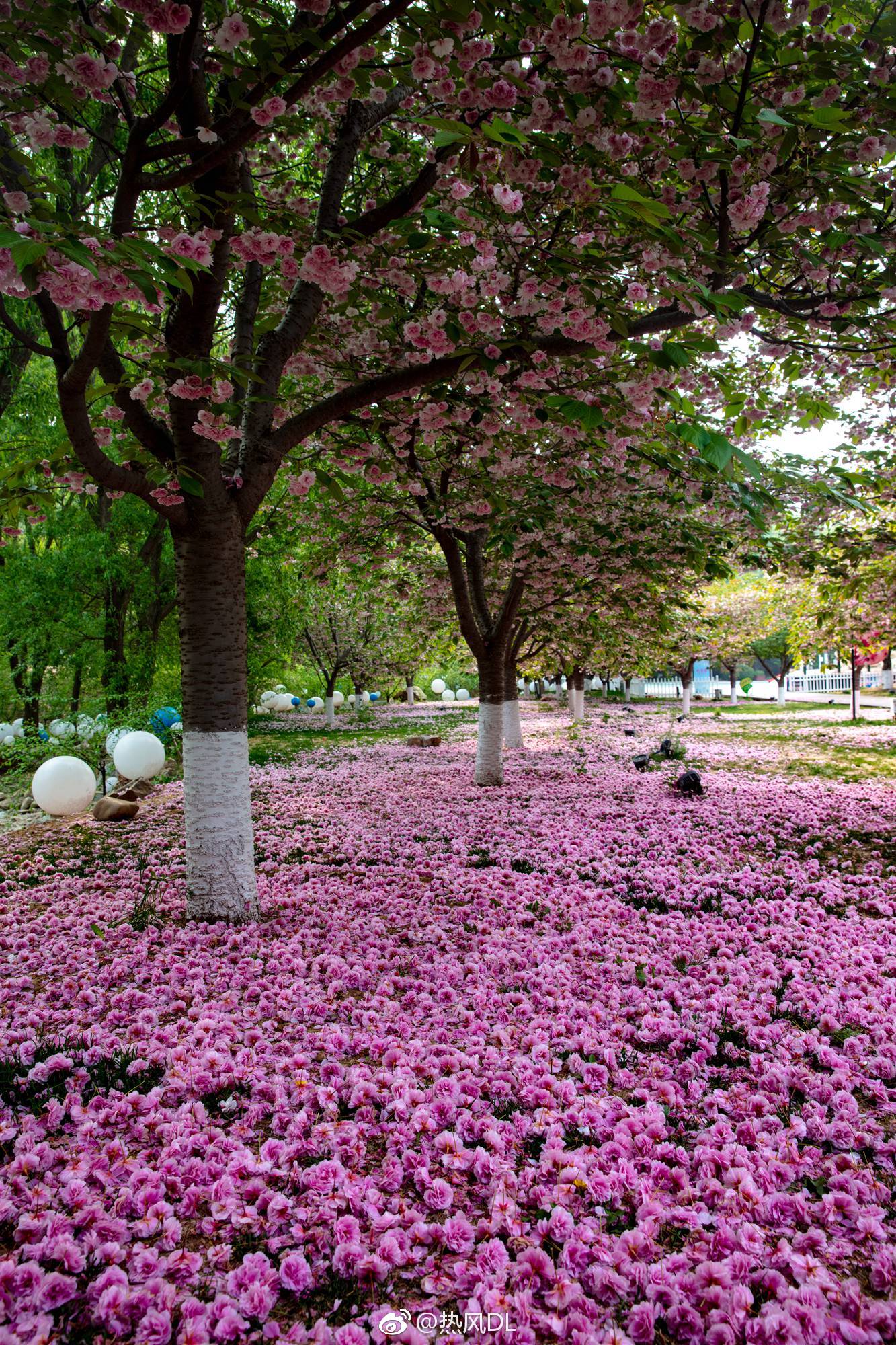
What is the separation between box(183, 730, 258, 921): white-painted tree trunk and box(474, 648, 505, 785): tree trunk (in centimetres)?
662

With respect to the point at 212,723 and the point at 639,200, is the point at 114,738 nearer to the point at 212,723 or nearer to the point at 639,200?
the point at 212,723

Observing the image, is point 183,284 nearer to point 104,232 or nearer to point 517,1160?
point 104,232

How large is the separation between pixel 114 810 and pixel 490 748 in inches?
236

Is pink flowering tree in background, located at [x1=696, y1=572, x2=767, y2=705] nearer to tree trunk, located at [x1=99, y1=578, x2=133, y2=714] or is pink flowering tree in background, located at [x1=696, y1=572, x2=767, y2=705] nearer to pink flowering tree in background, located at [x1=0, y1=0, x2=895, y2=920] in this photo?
tree trunk, located at [x1=99, y1=578, x2=133, y2=714]

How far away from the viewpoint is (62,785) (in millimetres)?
9617

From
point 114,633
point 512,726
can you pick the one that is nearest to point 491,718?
point 512,726

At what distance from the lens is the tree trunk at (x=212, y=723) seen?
503 centimetres

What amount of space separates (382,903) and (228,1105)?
2.81m

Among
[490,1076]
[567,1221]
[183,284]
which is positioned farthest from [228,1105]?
[183,284]

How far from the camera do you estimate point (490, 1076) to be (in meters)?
3.06

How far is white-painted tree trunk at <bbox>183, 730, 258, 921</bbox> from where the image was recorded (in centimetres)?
503

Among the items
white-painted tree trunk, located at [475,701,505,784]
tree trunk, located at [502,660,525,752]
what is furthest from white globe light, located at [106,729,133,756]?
tree trunk, located at [502,660,525,752]

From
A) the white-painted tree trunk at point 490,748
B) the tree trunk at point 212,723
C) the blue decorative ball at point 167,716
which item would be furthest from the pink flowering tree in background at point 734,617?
the tree trunk at point 212,723

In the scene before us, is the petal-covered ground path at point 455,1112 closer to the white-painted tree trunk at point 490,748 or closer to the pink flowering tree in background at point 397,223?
the pink flowering tree in background at point 397,223
